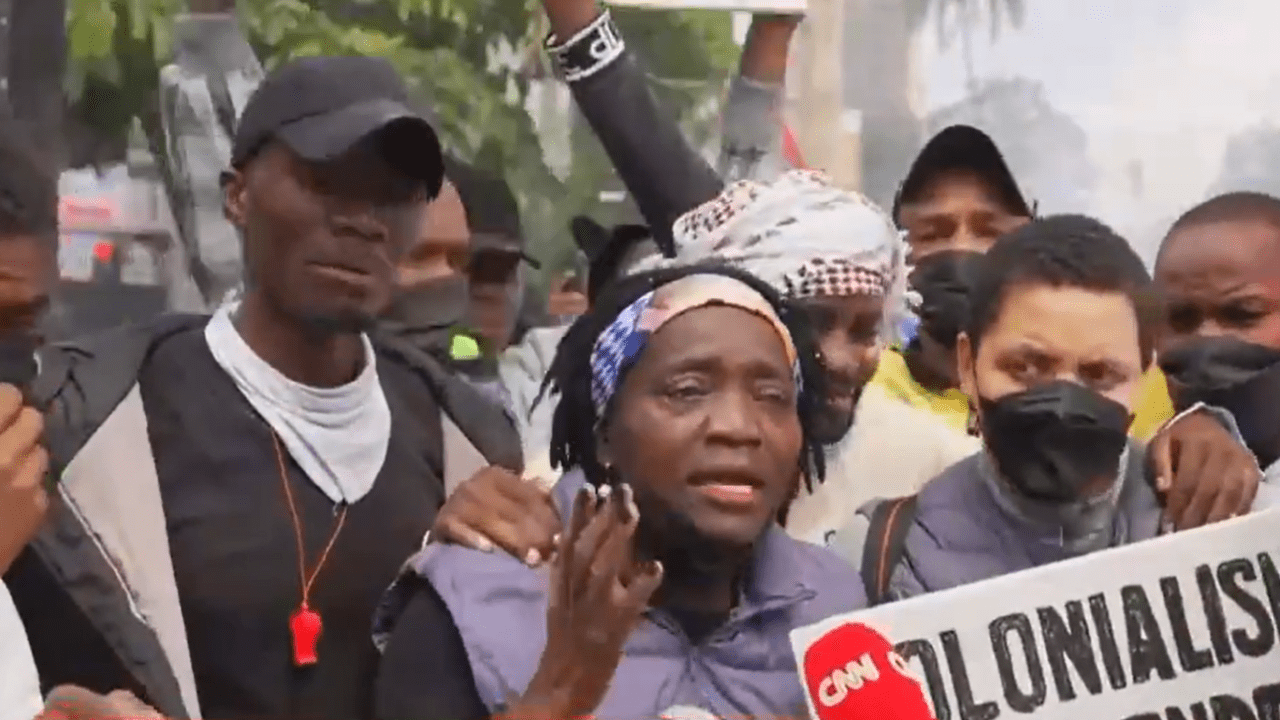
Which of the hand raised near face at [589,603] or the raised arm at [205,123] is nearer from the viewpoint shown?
the hand raised near face at [589,603]

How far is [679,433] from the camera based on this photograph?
3.82 feet

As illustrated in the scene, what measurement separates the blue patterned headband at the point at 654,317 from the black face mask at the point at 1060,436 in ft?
0.69

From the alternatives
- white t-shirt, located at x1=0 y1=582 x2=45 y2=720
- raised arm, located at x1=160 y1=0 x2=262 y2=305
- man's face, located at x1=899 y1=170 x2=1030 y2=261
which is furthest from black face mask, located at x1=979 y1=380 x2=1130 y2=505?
white t-shirt, located at x1=0 y1=582 x2=45 y2=720

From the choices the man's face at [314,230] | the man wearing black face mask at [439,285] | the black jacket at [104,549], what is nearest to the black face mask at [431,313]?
the man wearing black face mask at [439,285]

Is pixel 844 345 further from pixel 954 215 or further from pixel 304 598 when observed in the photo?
pixel 304 598

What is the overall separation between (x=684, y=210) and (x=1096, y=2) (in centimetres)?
71

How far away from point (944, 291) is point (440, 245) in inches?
20.9

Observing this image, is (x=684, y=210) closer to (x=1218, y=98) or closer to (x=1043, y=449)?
(x=1043, y=449)

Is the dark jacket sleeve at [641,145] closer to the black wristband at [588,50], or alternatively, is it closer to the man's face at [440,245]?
the black wristband at [588,50]

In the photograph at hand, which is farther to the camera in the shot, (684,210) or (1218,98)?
(1218,98)

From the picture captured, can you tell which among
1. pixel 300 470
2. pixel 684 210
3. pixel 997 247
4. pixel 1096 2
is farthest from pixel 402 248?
pixel 1096 2

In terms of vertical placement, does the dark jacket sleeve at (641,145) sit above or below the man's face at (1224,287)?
above

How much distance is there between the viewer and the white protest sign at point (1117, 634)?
1234 mm

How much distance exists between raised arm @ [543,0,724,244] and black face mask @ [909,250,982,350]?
10.0 inches
